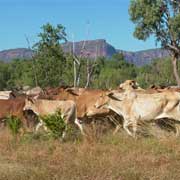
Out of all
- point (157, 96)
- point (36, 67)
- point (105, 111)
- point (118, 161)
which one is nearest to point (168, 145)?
point (118, 161)

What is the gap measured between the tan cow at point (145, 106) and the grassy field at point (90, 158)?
1.72 metres

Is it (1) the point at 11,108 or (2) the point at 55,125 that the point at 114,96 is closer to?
(1) the point at 11,108

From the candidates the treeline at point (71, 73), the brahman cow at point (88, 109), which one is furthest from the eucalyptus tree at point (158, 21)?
the brahman cow at point (88, 109)

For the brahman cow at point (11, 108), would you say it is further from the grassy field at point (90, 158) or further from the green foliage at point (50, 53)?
the green foliage at point (50, 53)

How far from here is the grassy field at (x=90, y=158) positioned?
8305 millimetres

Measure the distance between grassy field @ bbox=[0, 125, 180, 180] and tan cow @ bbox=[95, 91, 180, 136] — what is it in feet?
5.65

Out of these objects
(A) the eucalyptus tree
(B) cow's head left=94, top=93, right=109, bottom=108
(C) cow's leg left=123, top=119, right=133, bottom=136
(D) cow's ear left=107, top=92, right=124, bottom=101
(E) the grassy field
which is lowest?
(E) the grassy field

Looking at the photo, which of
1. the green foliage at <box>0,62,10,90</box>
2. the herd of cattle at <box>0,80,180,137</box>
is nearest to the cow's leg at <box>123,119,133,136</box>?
the herd of cattle at <box>0,80,180,137</box>

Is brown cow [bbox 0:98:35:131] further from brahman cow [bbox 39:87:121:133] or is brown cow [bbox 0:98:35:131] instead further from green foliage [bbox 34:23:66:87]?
green foliage [bbox 34:23:66:87]

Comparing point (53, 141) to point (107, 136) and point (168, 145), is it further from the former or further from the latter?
point (168, 145)

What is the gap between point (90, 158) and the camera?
31.1ft

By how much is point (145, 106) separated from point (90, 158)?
14.7ft

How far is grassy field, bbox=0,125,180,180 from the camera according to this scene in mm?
8305

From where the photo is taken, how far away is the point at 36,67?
37.8 metres
